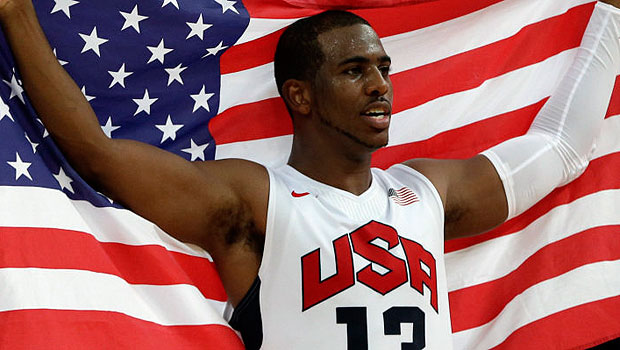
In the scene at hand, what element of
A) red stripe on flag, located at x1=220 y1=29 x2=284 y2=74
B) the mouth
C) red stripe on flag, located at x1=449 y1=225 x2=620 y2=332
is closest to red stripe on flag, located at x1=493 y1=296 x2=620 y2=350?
red stripe on flag, located at x1=449 y1=225 x2=620 y2=332

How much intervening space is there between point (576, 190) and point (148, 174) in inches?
65.9

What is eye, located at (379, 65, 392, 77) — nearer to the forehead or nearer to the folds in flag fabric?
the forehead

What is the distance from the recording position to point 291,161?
3076mm

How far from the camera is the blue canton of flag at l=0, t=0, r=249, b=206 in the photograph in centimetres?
254

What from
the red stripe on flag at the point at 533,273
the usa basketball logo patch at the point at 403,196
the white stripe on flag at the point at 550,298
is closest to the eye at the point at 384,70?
the usa basketball logo patch at the point at 403,196

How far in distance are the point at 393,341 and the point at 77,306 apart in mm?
952

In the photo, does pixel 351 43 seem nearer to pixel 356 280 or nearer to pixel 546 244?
pixel 356 280

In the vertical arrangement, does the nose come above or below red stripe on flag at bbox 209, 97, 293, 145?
above

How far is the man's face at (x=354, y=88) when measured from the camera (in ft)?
9.52

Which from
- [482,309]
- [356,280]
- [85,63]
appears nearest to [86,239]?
[85,63]

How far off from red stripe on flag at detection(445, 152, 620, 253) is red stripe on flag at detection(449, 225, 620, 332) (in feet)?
0.43

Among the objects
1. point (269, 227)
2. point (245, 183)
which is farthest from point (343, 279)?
point (245, 183)

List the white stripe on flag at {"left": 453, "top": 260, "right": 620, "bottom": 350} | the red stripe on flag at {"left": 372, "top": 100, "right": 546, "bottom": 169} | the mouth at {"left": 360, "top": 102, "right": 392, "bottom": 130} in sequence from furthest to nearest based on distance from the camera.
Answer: the red stripe on flag at {"left": 372, "top": 100, "right": 546, "bottom": 169} → the white stripe on flag at {"left": 453, "top": 260, "right": 620, "bottom": 350} → the mouth at {"left": 360, "top": 102, "right": 392, "bottom": 130}

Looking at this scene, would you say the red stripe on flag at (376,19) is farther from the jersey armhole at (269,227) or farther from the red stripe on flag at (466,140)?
the jersey armhole at (269,227)
